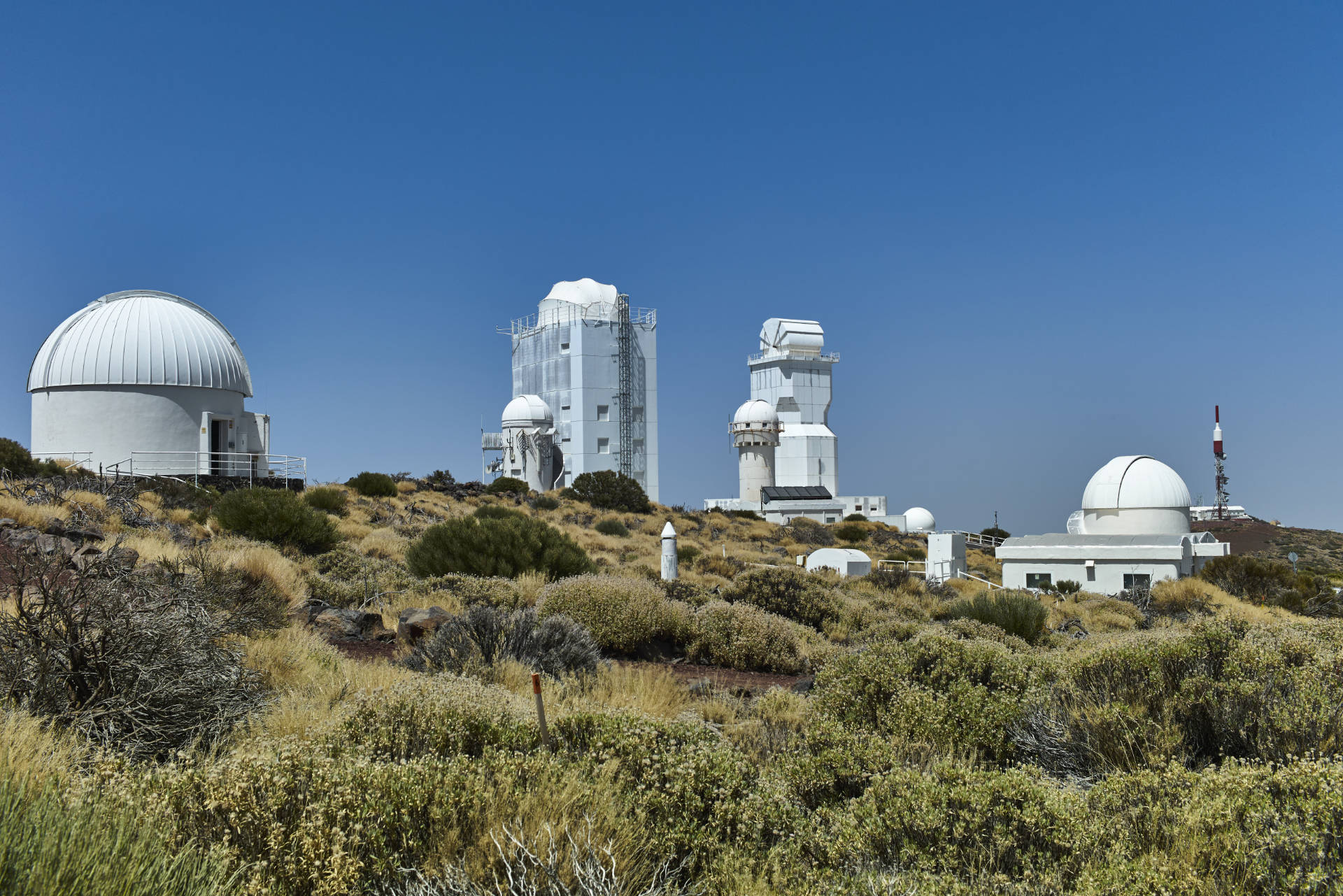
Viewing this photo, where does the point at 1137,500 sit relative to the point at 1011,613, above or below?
above

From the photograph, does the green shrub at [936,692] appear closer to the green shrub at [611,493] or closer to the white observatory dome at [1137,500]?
the white observatory dome at [1137,500]

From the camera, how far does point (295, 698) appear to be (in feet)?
18.9

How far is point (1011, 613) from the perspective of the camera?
13445mm


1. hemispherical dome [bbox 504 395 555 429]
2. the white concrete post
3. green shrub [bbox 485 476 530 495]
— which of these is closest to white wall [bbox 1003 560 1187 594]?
the white concrete post

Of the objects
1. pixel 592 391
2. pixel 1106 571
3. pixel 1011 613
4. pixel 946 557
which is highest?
pixel 592 391

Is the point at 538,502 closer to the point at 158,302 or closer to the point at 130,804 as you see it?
the point at 158,302

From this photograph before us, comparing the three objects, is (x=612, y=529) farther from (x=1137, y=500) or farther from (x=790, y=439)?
(x=790, y=439)

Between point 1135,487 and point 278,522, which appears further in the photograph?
point 1135,487

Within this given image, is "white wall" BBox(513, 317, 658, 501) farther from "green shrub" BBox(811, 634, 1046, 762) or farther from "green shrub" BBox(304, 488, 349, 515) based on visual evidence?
"green shrub" BBox(811, 634, 1046, 762)

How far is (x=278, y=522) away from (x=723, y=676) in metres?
10.6

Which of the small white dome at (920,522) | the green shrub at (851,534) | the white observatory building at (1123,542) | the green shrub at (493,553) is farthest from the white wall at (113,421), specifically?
the small white dome at (920,522)

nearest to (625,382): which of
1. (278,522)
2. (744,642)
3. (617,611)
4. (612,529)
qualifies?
(612,529)

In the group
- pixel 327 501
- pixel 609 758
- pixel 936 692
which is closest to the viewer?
pixel 609 758

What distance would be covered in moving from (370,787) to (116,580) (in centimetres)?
310
